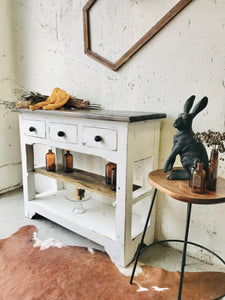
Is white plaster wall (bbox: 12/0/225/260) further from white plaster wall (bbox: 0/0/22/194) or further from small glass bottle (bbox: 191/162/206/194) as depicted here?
small glass bottle (bbox: 191/162/206/194)

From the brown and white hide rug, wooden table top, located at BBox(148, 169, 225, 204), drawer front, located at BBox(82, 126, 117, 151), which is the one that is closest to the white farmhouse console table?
drawer front, located at BBox(82, 126, 117, 151)

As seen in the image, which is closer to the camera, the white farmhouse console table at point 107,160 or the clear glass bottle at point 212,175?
the clear glass bottle at point 212,175

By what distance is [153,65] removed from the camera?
68.9 inches

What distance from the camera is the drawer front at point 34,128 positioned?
1.96 metres

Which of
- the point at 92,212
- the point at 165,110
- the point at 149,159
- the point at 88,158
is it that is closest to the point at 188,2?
the point at 165,110

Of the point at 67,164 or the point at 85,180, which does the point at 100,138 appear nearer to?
the point at 85,180

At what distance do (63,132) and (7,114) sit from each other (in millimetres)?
1340

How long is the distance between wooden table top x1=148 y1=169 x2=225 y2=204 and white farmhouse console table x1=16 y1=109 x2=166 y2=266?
28 cm

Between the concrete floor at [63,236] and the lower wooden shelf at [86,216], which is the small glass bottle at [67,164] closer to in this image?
the lower wooden shelf at [86,216]

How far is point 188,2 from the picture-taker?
1.51m

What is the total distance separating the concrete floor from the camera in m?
1.66

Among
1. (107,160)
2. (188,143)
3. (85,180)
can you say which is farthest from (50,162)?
(188,143)

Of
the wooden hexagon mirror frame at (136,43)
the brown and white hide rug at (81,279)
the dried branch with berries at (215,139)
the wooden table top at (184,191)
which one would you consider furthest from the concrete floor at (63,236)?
the wooden hexagon mirror frame at (136,43)

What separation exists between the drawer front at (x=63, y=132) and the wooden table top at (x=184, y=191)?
0.67 metres
